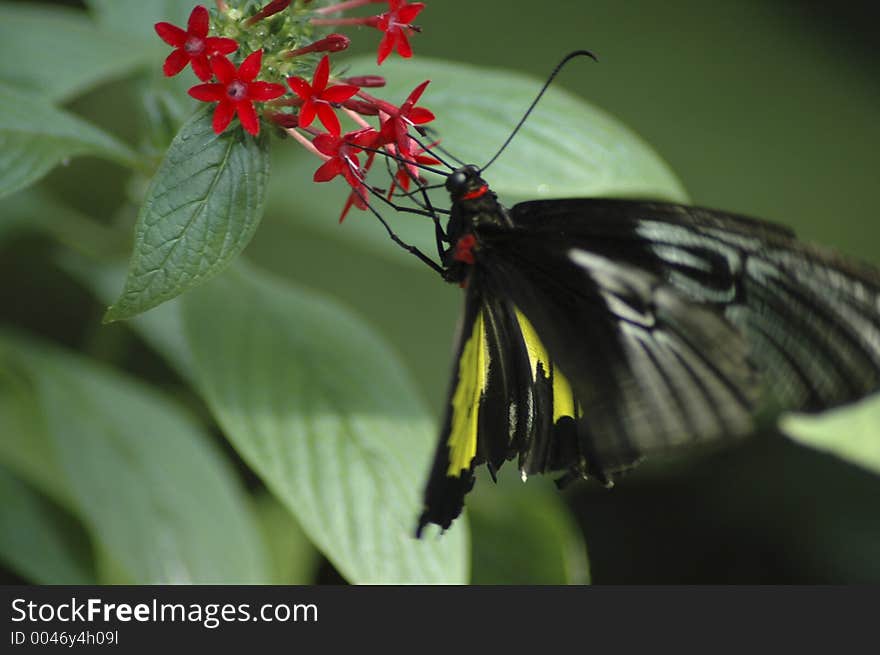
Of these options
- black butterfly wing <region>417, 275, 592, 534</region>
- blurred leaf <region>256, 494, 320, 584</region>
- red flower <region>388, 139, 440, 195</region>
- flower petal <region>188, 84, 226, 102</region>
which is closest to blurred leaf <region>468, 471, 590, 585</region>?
blurred leaf <region>256, 494, 320, 584</region>

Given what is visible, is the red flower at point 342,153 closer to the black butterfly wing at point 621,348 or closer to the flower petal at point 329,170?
the flower petal at point 329,170

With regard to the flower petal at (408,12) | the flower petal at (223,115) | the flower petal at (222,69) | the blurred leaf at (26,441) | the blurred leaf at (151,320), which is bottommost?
the blurred leaf at (26,441)

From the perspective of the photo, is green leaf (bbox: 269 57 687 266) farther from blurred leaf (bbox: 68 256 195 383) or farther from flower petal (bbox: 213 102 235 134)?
blurred leaf (bbox: 68 256 195 383)

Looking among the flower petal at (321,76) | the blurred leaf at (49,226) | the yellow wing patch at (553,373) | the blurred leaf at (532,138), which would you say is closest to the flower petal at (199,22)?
the flower petal at (321,76)

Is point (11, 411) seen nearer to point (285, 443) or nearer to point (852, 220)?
point (285, 443)

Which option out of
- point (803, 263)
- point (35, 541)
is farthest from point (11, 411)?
point (803, 263)
